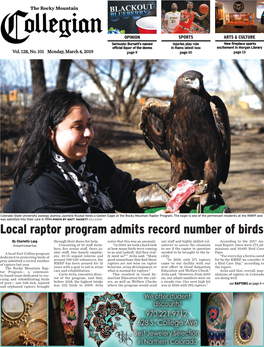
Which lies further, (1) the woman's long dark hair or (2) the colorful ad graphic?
(2) the colorful ad graphic

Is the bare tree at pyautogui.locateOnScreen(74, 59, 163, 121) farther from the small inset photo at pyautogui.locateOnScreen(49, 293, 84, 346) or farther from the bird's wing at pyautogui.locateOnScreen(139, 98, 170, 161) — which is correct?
the small inset photo at pyautogui.locateOnScreen(49, 293, 84, 346)

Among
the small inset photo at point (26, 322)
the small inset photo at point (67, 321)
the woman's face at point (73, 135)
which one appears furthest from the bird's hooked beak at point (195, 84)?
the small inset photo at point (26, 322)

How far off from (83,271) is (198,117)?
5.18ft

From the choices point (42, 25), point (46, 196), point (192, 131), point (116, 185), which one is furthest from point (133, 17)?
point (46, 196)

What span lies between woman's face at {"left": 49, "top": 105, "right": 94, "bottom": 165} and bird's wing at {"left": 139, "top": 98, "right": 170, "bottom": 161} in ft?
1.58

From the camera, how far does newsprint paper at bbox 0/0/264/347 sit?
102 inches

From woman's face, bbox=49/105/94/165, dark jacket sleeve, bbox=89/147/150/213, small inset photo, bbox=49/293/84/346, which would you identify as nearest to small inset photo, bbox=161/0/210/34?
woman's face, bbox=49/105/94/165

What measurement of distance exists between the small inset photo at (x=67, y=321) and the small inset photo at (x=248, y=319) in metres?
1.28

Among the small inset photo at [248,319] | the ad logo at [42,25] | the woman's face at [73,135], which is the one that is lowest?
the small inset photo at [248,319]

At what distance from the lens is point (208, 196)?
2588 millimetres

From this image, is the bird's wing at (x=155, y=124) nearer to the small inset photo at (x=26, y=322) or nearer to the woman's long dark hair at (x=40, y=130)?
the woman's long dark hair at (x=40, y=130)

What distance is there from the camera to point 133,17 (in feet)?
8.66

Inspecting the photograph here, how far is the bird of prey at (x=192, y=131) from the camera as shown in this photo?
253 centimetres

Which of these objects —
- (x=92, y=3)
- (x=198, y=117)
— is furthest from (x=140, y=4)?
(x=198, y=117)
